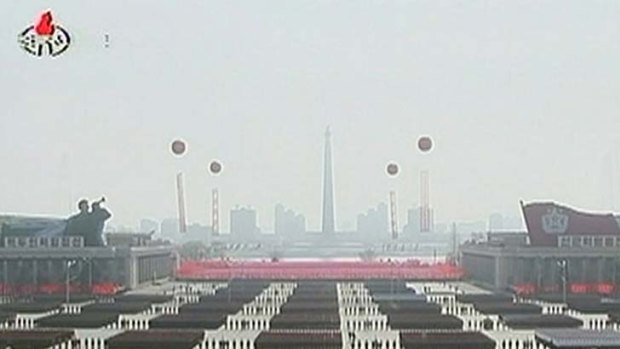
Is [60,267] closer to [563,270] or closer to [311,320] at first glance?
[563,270]

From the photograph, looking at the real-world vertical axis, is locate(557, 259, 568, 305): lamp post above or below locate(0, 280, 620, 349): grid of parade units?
above

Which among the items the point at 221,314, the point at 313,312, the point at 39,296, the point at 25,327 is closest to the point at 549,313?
the point at 313,312

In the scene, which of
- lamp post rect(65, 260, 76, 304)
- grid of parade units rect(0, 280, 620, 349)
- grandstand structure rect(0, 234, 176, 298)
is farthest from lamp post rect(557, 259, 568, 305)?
lamp post rect(65, 260, 76, 304)

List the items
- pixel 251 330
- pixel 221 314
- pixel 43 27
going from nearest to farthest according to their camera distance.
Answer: pixel 43 27 < pixel 251 330 < pixel 221 314

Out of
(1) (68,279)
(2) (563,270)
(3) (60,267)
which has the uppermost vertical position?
(3) (60,267)

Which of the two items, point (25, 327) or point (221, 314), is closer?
point (25, 327)

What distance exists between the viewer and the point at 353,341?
131 ft

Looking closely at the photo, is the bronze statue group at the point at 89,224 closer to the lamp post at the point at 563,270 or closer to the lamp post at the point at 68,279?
the lamp post at the point at 68,279

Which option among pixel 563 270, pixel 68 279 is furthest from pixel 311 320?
pixel 68 279

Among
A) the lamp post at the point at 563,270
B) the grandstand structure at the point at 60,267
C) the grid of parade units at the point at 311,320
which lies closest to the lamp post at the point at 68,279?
the grandstand structure at the point at 60,267

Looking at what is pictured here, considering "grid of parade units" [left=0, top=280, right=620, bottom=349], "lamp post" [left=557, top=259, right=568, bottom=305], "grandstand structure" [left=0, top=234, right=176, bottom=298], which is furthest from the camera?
"grandstand structure" [left=0, top=234, right=176, bottom=298]

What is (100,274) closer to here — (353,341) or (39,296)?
(39,296)

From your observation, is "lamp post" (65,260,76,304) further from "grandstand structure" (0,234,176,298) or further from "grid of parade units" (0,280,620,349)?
"grid of parade units" (0,280,620,349)

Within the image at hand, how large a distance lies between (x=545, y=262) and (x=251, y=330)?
2618 centimetres
